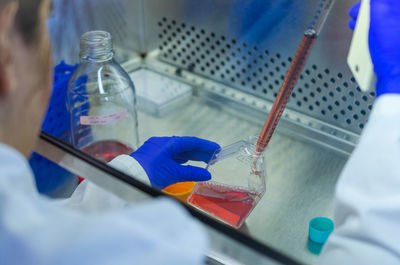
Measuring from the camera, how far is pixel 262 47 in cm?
134

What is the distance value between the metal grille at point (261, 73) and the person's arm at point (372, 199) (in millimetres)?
426

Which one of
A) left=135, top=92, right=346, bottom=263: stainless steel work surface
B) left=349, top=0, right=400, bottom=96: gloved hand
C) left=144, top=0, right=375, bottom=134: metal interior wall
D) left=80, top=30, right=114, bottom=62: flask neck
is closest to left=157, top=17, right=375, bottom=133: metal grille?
left=144, top=0, right=375, bottom=134: metal interior wall

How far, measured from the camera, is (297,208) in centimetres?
118

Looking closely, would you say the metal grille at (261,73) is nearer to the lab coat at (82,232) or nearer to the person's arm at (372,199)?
the person's arm at (372,199)

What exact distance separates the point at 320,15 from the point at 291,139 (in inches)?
16.4

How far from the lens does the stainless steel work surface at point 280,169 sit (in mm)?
1115

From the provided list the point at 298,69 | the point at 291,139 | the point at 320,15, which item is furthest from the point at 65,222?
the point at 291,139

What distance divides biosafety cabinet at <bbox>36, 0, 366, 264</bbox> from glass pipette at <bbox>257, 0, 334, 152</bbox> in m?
0.05

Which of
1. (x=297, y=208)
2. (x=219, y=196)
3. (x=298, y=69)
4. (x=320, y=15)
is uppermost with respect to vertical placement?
(x=320, y=15)

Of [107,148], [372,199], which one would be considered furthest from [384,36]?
[107,148]

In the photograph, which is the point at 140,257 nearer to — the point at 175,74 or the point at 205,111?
the point at 205,111

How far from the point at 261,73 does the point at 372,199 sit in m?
0.73

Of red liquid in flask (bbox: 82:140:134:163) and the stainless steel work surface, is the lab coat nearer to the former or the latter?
the stainless steel work surface

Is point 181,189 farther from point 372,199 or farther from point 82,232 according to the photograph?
point 82,232
